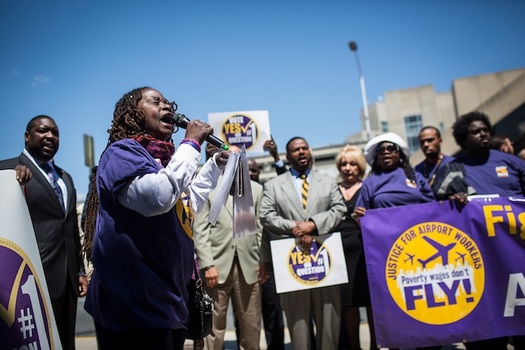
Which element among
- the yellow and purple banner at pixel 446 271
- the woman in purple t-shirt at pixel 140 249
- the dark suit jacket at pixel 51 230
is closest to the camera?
the woman in purple t-shirt at pixel 140 249

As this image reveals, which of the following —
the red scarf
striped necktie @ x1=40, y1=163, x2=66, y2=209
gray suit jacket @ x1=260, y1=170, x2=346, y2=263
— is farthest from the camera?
gray suit jacket @ x1=260, y1=170, x2=346, y2=263

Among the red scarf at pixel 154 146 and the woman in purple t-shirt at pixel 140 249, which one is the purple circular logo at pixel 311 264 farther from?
the red scarf at pixel 154 146

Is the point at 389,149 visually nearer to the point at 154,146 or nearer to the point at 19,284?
the point at 154,146

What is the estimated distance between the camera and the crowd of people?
1866mm

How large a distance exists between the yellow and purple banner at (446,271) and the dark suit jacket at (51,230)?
267cm

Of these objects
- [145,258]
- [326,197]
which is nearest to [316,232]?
[326,197]

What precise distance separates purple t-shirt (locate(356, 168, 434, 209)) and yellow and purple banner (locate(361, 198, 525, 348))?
162 millimetres

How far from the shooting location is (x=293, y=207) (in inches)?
164

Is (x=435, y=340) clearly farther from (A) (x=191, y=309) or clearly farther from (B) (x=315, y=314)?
(A) (x=191, y=309)

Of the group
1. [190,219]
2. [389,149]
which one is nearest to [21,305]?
[190,219]

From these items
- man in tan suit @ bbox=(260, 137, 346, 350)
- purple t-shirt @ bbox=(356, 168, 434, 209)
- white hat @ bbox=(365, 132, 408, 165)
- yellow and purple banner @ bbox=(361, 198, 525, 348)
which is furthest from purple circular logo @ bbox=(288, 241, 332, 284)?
white hat @ bbox=(365, 132, 408, 165)

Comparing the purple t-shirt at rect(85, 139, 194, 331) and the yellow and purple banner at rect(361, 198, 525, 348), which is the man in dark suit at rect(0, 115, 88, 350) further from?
the yellow and purple banner at rect(361, 198, 525, 348)

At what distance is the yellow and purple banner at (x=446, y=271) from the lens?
3.76 metres

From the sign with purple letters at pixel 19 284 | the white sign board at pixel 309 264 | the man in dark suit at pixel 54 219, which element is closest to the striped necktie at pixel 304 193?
the white sign board at pixel 309 264
